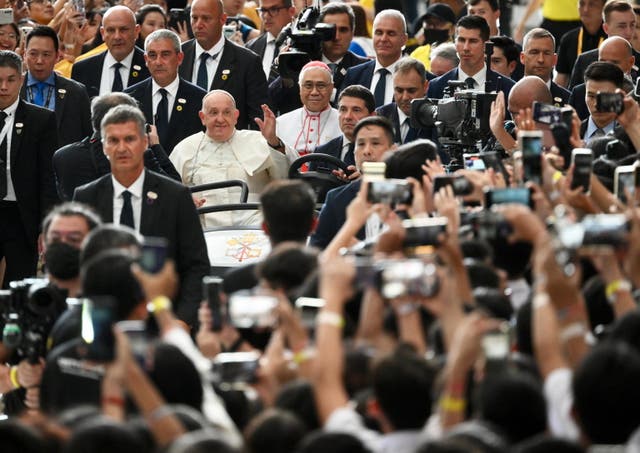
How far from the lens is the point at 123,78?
43.9 feet

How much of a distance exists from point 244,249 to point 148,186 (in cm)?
116

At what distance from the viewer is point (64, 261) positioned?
23.2 ft

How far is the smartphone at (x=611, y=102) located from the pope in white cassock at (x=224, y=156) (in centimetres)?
325

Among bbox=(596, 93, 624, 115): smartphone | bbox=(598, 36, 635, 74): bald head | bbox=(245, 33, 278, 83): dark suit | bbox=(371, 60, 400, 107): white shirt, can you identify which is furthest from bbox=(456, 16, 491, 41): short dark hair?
bbox=(596, 93, 624, 115): smartphone

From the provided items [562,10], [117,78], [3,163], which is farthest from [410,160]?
[562,10]

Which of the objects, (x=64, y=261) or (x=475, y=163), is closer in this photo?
(x=64, y=261)

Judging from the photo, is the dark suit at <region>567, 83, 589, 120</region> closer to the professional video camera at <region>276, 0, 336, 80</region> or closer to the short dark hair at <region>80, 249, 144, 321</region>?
the professional video camera at <region>276, 0, 336, 80</region>

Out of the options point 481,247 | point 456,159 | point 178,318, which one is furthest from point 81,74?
point 481,247

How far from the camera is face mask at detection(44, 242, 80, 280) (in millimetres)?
7066

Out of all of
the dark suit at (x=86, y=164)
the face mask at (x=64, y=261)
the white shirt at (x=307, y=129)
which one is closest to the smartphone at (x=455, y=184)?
the face mask at (x=64, y=261)

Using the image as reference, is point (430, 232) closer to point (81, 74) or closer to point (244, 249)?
point (244, 249)

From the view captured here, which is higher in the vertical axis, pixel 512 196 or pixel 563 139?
pixel 563 139

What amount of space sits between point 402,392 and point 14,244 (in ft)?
24.1

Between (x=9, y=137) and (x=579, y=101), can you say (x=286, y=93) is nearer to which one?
(x=579, y=101)
